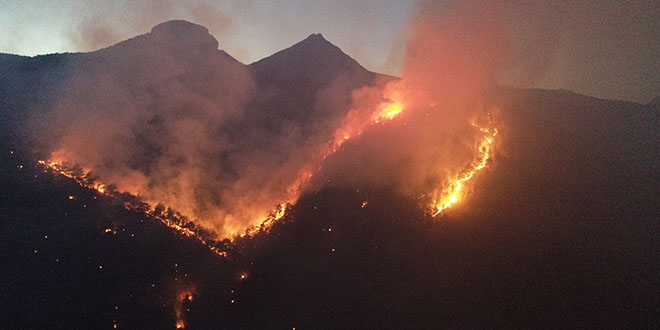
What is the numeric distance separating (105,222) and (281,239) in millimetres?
9231

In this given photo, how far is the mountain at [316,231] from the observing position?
1908 cm

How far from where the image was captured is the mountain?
751 inches

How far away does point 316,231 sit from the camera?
23.5 m

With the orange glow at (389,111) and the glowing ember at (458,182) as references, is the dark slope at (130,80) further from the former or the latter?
the glowing ember at (458,182)

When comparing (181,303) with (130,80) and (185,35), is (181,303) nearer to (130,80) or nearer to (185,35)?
(130,80)

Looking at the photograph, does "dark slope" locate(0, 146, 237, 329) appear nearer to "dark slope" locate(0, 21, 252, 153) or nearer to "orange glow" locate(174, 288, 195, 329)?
"orange glow" locate(174, 288, 195, 329)

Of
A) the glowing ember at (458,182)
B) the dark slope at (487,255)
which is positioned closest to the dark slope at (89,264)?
the dark slope at (487,255)

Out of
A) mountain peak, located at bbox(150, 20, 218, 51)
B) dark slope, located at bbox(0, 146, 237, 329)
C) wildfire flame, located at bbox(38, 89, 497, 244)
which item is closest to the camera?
dark slope, located at bbox(0, 146, 237, 329)

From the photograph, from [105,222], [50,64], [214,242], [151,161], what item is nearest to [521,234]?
[214,242]

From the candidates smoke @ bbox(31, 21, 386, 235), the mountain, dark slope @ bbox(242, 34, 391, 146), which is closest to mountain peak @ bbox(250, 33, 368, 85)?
dark slope @ bbox(242, 34, 391, 146)

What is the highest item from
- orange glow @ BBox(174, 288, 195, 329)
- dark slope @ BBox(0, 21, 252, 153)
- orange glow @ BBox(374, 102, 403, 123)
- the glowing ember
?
dark slope @ BBox(0, 21, 252, 153)

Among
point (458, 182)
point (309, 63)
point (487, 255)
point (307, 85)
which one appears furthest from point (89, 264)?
point (309, 63)

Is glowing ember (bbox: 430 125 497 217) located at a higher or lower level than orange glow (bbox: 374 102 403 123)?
lower

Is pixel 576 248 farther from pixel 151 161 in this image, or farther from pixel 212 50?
pixel 212 50
